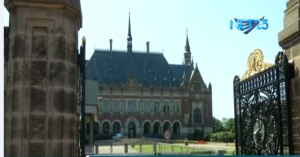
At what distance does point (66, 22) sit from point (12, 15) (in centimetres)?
57

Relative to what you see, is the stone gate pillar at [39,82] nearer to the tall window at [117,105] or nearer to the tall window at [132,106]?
the tall window at [117,105]

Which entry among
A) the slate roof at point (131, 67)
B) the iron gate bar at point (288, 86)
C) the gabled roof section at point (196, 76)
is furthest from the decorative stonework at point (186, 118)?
the iron gate bar at point (288, 86)

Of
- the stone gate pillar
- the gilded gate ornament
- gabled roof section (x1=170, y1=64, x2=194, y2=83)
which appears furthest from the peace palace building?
the stone gate pillar

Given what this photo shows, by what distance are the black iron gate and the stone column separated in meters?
0.08

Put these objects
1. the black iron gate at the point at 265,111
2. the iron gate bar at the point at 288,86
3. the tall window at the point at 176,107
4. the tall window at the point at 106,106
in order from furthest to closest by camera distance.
A: the tall window at the point at 176,107
the tall window at the point at 106,106
the black iron gate at the point at 265,111
the iron gate bar at the point at 288,86

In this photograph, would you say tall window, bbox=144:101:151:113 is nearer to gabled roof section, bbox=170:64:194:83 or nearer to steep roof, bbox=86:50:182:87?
steep roof, bbox=86:50:182:87

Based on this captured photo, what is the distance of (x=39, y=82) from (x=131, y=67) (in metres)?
67.4

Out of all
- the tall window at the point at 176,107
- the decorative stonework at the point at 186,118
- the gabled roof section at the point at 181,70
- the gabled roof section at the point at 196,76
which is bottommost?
the decorative stonework at the point at 186,118

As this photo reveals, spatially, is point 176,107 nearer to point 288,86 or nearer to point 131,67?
point 131,67

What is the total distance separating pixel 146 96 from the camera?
70312mm

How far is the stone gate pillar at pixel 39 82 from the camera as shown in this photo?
404cm

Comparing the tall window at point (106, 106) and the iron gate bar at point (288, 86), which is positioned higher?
the tall window at point (106, 106)

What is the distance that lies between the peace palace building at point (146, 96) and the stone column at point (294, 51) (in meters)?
61.4

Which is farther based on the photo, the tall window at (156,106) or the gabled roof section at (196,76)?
the gabled roof section at (196,76)
